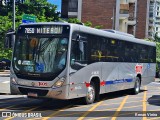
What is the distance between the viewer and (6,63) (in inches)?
1839

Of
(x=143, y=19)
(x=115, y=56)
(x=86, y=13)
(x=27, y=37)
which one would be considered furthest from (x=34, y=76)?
(x=143, y=19)

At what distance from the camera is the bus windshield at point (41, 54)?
41.4 feet

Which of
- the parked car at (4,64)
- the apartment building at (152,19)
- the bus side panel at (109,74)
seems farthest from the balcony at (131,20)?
the bus side panel at (109,74)

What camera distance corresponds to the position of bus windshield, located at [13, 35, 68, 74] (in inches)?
496

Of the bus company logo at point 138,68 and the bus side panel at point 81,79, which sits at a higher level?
the bus side panel at point 81,79

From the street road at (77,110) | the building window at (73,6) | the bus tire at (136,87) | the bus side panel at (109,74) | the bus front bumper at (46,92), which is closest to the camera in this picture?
the street road at (77,110)

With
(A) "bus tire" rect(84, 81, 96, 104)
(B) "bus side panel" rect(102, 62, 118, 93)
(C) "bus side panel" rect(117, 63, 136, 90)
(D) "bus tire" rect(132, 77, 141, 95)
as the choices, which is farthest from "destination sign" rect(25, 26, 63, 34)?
(D) "bus tire" rect(132, 77, 141, 95)

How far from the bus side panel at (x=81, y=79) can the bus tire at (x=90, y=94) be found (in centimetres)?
35

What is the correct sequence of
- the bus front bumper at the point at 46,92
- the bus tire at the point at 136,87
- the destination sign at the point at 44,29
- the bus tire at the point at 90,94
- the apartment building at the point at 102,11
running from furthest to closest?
the apartment building at the point at 102,11 < the bus tire at the point at 136,87 < the bus tire at the point at 90,94 < the destination sign at the point at 44,29 < the bus front bumper at the point at 46,92

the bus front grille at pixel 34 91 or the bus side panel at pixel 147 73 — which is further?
the bus side panel at pixel 147 73

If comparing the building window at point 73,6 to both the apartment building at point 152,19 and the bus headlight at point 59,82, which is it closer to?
the apartment building at point 152,19

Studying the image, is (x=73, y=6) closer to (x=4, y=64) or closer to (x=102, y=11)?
(x=102, y=11)

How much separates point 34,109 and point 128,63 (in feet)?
23.7

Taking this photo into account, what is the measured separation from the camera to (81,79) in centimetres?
1354
